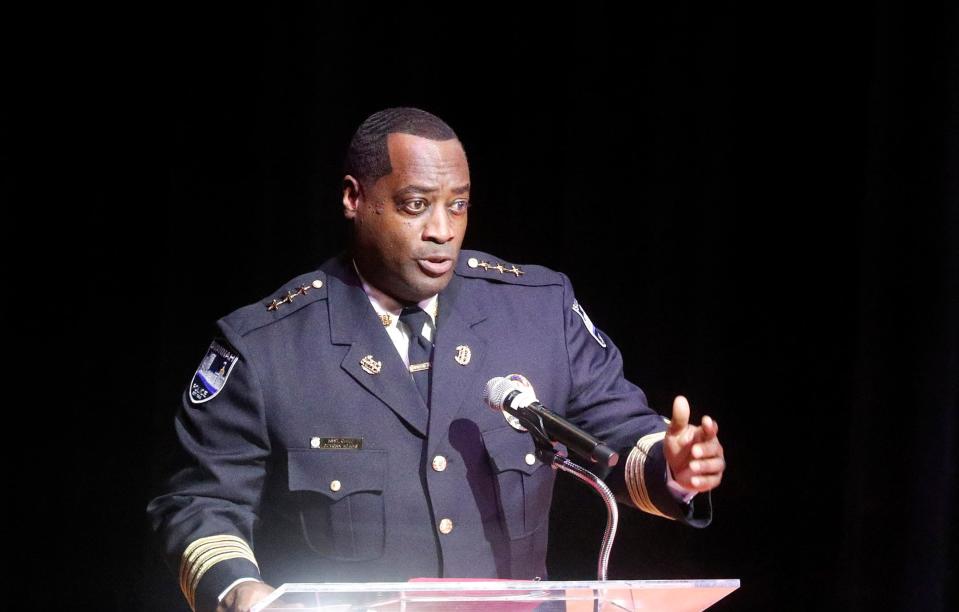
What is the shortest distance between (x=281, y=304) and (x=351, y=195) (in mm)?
291

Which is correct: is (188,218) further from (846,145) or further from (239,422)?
(846,145)

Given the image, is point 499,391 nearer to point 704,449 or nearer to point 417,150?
point 704,449

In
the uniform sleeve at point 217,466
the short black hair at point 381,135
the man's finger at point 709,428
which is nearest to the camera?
the man's finger at point 709,428

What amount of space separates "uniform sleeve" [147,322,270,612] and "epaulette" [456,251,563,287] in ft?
1.94

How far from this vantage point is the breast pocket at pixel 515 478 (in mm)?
A: 2312

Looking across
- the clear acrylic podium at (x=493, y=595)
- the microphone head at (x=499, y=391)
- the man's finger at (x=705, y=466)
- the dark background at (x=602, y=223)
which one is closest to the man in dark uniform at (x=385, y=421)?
the man's finger at (x=705, y=466)

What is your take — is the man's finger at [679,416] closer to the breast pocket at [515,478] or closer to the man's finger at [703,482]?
the man's finger at [703,482]

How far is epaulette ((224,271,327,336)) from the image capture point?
2365 millimetres

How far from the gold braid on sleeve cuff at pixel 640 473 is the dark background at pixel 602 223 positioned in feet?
3.56

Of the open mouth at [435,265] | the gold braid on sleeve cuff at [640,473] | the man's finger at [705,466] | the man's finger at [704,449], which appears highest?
the open mouth at [435,265]

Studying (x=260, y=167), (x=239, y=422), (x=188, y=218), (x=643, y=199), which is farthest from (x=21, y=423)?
(x=643, y=199)

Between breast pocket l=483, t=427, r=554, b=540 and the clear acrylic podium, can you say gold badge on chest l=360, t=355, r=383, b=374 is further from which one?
the clear acrylic podium

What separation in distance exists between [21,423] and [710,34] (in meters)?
2.42

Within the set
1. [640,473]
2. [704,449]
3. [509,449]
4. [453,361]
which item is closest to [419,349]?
[453,361]
